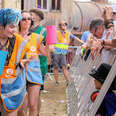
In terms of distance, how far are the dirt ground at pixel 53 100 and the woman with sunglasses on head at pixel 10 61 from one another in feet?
8.92

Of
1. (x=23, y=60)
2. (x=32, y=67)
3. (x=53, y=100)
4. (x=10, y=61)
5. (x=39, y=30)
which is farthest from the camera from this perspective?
(x=53, y=100)

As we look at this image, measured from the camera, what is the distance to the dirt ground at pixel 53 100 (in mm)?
6490

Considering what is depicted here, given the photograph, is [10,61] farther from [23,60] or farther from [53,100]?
[53,100]

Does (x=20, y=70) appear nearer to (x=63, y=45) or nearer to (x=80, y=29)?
(x=63, y=45)

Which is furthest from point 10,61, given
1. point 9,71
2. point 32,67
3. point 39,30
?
point 39,30

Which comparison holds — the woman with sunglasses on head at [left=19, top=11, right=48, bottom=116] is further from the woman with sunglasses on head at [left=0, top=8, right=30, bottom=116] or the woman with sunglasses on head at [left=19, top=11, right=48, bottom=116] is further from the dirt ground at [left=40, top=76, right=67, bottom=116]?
the dirt ground at [left=40, top=76, right=67, bottom=116]

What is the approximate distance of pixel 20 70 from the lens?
3703mm

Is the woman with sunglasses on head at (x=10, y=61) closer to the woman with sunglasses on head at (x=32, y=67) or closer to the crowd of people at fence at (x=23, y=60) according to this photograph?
the crowd of people at fence at (x=23, y=60)

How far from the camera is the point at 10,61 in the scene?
357cm

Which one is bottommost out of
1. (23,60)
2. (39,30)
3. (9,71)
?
(9,71)

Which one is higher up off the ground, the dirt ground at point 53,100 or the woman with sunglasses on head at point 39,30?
the woman with sunglasses on head at point 39,30

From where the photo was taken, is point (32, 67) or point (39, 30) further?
point (39, 30)

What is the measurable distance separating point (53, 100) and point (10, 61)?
165 inches

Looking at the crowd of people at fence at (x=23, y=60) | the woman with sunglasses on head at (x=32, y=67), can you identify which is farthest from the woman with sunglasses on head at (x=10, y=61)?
the woman with sunglasses on head at (x=32, y=67)
